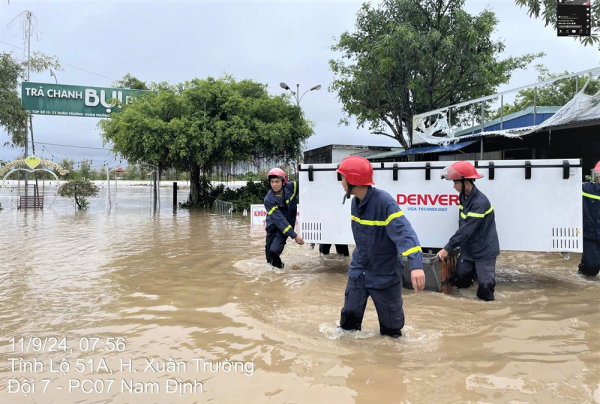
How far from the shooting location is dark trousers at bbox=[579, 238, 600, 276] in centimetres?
613

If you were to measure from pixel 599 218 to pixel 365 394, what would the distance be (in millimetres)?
4983

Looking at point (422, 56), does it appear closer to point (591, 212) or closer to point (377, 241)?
point (591, 212)

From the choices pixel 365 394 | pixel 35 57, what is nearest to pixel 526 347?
pixel 365 394

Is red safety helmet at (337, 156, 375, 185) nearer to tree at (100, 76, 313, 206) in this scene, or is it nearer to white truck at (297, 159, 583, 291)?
white truck at (297, 159, 583, 291)

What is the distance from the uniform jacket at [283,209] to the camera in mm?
6586

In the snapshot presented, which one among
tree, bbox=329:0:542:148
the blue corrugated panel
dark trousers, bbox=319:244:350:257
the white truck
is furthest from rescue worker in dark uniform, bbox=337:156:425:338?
tree, bbox=329:0:542:148

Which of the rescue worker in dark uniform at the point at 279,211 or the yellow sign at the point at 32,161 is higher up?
the yellow sign at the point at 32,161

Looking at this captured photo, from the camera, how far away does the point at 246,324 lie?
446 centimetres

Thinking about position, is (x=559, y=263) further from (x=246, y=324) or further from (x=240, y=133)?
(x=240, y=133)

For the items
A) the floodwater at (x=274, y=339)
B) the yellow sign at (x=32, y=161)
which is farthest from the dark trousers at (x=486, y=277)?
the yellow sign at (x=32, y=161)

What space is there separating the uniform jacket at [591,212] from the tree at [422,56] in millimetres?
10744

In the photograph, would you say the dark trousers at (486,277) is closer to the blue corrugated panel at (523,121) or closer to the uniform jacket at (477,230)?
the uniform jacket at (477,230)

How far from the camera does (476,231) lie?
5332mm

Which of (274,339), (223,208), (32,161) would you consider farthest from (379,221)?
(32,161)
